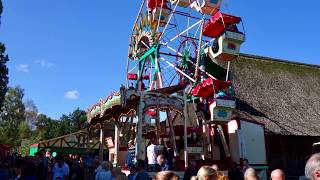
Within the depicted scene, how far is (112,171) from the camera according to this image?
10.1m

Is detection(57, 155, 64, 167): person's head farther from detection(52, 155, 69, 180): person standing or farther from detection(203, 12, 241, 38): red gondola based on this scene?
detection(203, 12, 241, 38): red gondola

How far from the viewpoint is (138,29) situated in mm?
23438

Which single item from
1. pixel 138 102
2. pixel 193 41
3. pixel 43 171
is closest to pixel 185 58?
pixel 193 41

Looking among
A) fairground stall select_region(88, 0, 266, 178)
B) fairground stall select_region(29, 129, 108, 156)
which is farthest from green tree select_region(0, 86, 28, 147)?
fairground stall select_region(88, 0, 266, 178)

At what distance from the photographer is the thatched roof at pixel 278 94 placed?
22516mm

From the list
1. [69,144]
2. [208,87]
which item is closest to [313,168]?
[208,87]

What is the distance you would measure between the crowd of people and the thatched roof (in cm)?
1090

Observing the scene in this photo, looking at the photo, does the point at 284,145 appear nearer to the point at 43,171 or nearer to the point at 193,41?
the point at 193,41

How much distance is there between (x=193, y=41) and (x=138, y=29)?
370 cm

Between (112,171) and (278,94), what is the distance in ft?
60.0

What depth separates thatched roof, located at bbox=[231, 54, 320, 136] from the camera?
22516 mm

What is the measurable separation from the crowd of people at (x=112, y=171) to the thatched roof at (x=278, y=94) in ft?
35.8

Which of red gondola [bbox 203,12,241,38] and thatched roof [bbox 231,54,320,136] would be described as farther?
thatched roof [bbox 231,54,320,136]

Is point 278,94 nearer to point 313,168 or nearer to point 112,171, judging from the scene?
point 112,171
